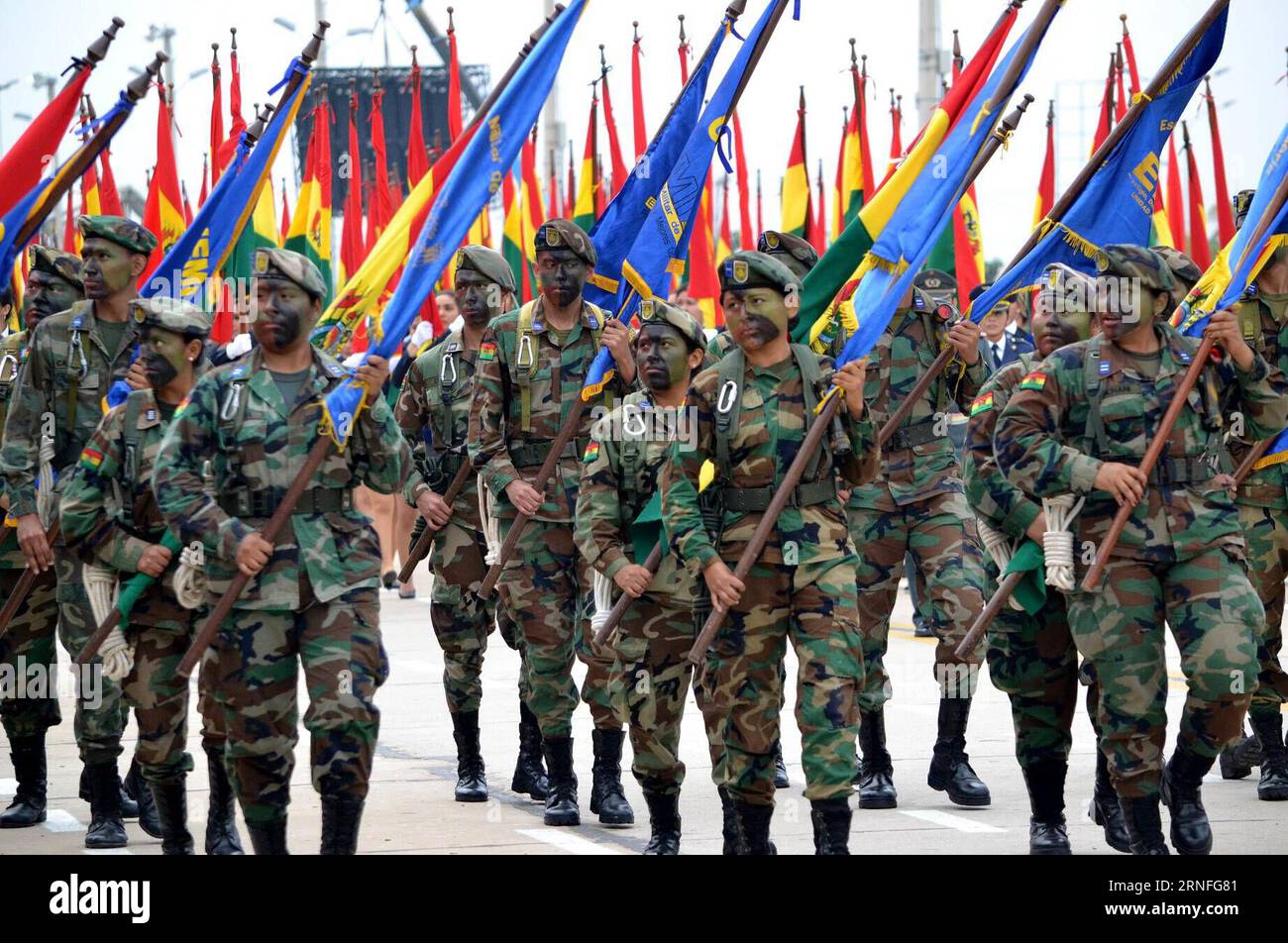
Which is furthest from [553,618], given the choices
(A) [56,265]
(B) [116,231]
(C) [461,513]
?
(A) [56,265]

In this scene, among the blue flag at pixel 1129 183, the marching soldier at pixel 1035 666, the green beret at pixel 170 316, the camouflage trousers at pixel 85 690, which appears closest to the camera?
the green beret at pixel 170 316

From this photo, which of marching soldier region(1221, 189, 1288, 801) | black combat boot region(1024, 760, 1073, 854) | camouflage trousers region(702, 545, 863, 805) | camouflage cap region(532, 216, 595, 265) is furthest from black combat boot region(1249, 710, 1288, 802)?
camouflage cap region(532, 216, 595, 265)

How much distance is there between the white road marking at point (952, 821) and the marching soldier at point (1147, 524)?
1105 mm

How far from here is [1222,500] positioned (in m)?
7.85

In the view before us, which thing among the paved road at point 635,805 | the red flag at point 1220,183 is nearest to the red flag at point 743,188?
the red flag at point 1220,183

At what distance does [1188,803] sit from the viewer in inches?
312

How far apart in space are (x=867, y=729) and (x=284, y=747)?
3.32 metres

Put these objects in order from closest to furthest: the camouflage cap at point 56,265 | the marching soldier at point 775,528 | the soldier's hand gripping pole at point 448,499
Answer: the marching soldier at point 775,528 < the camouflage cap at point 56,265 < the soldier's hand gripping pole at point 448,499

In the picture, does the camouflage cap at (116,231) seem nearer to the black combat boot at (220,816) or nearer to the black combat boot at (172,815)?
the black combat boot at (220,816)

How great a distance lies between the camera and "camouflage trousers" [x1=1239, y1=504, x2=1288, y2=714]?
9.81m

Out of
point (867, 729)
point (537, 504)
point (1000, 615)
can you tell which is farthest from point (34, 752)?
point (1000, 615)

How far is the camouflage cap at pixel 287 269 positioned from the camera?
7.50 metres

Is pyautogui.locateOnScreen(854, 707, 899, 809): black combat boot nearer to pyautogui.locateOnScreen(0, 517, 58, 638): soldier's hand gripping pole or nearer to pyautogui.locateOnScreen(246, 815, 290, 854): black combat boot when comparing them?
pyautogui.locateOnScreen(246, 815, 290, 854): black combat boot
